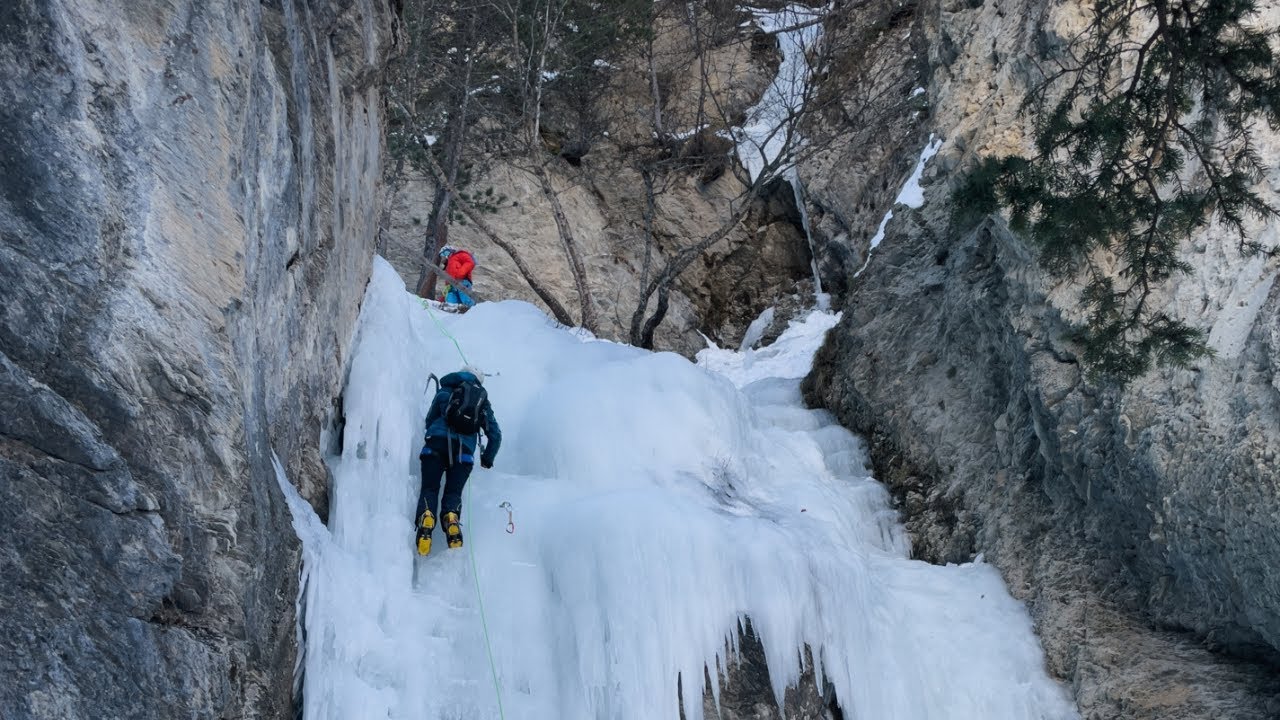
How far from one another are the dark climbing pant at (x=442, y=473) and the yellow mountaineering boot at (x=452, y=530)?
1.8 inches

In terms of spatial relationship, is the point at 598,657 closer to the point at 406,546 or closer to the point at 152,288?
the point at 406,546

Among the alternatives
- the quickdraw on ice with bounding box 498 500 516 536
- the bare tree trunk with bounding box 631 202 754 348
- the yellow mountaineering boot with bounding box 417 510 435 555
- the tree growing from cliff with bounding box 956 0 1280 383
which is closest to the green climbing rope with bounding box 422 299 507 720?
the quickdraw on ice with bounding box 498 500 516 536

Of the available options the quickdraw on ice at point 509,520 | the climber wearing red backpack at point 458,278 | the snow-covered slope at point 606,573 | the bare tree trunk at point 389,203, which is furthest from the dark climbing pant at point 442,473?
the bare tree trunk at point 389,203

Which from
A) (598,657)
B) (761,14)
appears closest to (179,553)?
(598,657)

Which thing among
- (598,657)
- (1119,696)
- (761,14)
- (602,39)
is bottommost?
(1119,696)

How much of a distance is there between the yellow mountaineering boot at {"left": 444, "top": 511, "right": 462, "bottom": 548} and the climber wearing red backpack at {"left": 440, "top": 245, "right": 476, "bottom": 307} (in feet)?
18.2

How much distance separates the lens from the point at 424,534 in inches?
213

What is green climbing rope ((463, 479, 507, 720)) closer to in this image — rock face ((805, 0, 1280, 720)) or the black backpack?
the black backpack

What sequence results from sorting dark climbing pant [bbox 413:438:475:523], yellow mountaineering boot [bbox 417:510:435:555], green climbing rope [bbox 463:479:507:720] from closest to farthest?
green climbing rope [bbox 463:479:507:720]
yellow mountaineering boot [bbox 417:510:435:555]
dark climbing pant [bbox 413:438:475:523]

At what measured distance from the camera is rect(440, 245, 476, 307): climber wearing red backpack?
11.0m

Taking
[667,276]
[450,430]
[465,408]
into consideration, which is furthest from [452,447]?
Answer: [667,276]

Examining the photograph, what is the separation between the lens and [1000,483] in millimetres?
7156

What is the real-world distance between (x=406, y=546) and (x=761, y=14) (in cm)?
1199

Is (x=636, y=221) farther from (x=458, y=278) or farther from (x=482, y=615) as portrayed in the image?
(x=482, y=615)
